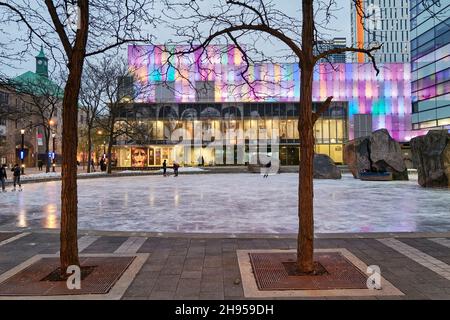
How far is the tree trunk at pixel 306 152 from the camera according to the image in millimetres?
6117

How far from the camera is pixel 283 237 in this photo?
899cm

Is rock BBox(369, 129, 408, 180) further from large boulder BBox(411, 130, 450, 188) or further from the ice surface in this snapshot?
the ice surface

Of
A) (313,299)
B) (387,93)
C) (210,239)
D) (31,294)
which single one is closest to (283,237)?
(210,239)

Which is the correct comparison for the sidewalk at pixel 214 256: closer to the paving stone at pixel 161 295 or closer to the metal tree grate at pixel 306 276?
the paving stone at pixel 161 295

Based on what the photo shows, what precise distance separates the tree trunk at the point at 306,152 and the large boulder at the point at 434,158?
728 inches

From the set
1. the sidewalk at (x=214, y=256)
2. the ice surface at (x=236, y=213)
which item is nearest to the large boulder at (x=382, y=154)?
the ice surface at (x=236, y=213)

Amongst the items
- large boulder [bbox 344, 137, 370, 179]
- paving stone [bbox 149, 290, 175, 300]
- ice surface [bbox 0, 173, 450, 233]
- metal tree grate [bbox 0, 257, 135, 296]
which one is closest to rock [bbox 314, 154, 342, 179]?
large boulder [bbox 344, 137, 370, 179]

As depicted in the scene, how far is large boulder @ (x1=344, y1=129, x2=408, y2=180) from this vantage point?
2802 cm

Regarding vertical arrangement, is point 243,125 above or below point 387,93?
below

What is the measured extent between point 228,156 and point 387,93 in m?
33.5

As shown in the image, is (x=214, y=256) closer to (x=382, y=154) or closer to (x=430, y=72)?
(x=382, y=154)

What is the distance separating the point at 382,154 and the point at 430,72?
32474 mm

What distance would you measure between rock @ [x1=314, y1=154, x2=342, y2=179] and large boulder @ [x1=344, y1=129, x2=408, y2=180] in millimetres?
2260

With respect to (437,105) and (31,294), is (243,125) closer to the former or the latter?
(437,105)
